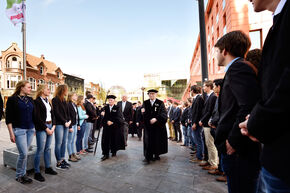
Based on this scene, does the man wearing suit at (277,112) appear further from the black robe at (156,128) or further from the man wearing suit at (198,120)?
the black robe at (156,128)

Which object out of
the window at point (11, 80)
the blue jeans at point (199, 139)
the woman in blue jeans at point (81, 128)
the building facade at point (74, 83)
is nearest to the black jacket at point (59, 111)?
the woman in blue jeans at point (81, 128)

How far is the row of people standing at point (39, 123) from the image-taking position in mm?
3475

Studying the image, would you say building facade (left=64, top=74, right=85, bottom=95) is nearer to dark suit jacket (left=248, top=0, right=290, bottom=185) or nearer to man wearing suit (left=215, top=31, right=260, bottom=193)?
man wearing suit (left=215, top=31, right=260, bottom=193)

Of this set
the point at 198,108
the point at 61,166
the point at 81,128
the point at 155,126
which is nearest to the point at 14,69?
the point at 81,128

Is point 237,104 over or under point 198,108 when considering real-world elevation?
over

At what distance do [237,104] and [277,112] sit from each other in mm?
771

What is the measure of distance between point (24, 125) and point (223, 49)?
13.5 ft

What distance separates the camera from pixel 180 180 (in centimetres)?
364

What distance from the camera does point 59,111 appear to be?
14.3 ft

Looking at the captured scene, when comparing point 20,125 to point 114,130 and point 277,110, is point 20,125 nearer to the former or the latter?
point 114,130

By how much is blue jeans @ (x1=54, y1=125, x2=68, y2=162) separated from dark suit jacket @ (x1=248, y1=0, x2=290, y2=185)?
4.54 m

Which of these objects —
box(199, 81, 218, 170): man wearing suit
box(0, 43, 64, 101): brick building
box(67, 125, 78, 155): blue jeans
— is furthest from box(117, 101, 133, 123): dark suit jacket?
box(0, 43, 64, 101): brick building

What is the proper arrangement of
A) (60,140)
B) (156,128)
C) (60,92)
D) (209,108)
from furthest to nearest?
(156,128)
(60,92)
(60,140)
(209,108)

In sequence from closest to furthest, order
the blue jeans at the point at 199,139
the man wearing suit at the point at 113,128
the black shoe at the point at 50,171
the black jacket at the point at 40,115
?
the black jacket at the point at 40,115, the black shoe at the point at 50,171, the blue jeans at the point at 199,139, the man wearing suit at the point at 113,128
